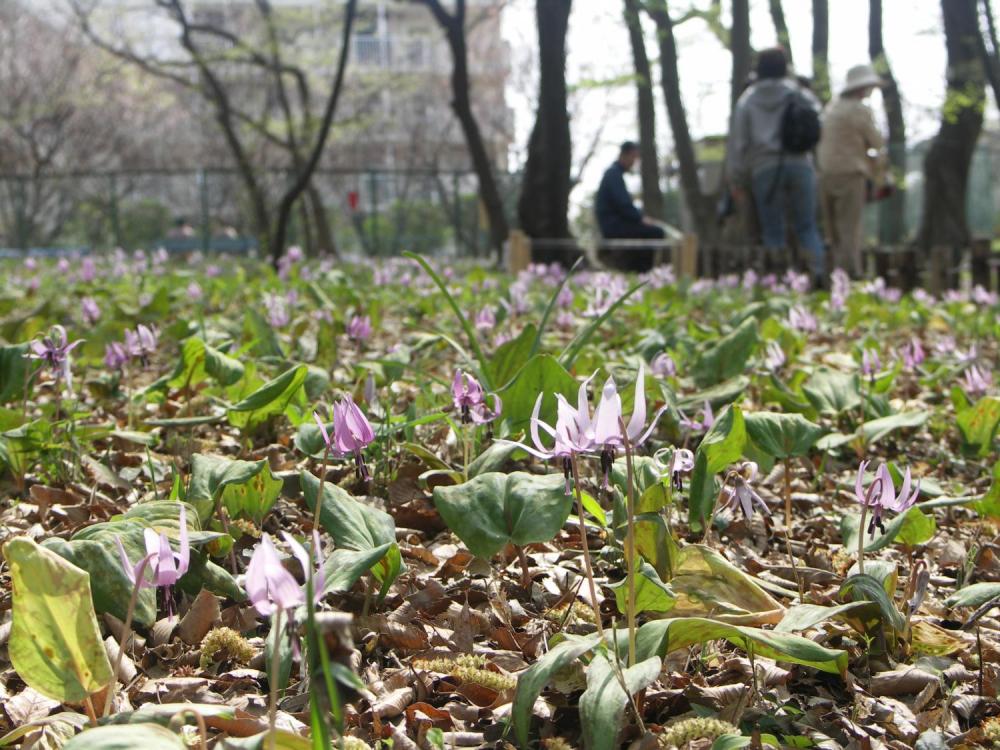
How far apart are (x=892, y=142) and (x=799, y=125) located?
39.6 feet

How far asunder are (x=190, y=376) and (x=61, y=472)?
0.56 m

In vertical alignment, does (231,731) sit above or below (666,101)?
below

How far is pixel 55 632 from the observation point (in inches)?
49.5

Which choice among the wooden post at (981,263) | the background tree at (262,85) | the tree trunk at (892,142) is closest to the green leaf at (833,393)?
the wooden post at (981,263)

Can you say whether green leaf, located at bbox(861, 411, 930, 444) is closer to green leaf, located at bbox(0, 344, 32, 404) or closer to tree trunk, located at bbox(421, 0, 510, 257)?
green leaf, located at bbox(0, 344, 32, 404)

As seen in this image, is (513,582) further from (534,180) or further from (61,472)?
(534,180)

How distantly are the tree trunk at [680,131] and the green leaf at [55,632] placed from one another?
14321 millimetres

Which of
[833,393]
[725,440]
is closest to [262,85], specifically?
[833,393]

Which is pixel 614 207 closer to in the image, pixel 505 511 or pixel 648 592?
pixel 505 511

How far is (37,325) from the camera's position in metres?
4.16

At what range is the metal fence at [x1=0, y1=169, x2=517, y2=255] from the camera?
21.3m

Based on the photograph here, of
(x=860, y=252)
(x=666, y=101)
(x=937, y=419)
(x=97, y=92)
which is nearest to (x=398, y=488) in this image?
(x=937, y=419)

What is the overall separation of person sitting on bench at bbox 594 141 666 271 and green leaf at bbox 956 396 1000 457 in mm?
8060

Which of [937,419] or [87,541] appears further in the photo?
[937,419]
